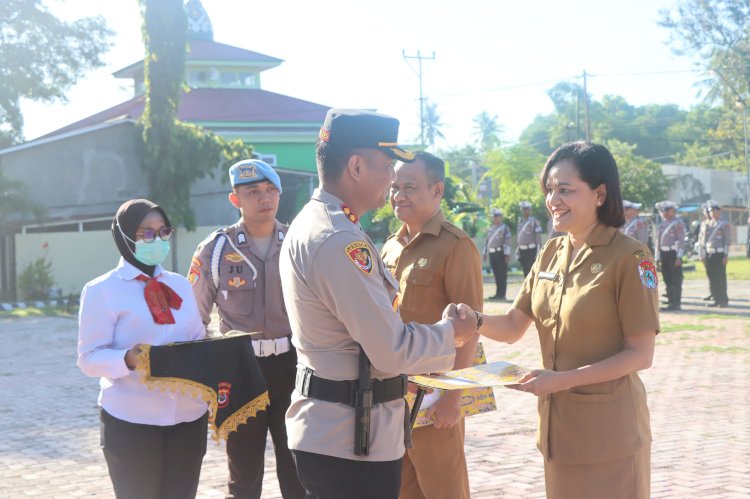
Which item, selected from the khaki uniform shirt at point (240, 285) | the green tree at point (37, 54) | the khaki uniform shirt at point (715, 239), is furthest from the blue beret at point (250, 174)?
the green tree at point (37, 54)

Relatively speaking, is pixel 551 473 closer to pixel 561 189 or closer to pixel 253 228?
pixel 561 189

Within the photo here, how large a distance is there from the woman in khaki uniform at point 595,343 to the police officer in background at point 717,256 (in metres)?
15.2

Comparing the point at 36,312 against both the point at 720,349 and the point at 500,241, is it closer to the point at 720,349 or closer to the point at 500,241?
the point at 500,241

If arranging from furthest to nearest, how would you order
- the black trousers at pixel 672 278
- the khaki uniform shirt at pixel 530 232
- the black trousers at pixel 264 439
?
the khaki uniform shirt at pixel 530 232 < the black trousers at pixel 672 278 < the black trousers at pixel 264 439

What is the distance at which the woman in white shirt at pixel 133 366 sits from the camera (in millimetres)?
3951

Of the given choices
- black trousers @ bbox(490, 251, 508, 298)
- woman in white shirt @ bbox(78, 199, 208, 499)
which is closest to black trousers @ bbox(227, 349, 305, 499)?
woman in white shirt @ bbox(78, 199, 208, 499)

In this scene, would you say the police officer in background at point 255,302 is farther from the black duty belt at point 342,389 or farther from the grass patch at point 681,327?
the grass patch at point 681,327

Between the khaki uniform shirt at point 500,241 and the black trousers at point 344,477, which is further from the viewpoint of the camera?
the khaki uniform shirt at point 500,241

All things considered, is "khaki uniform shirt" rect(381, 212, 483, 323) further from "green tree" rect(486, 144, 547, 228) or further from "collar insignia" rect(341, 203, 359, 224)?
"green tree" rect(486, 144, 547, 228)

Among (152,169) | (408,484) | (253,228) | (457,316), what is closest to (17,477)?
(253,228)

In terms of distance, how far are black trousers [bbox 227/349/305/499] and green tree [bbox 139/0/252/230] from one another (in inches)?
878

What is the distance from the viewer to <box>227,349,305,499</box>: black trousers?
4852 millimetres

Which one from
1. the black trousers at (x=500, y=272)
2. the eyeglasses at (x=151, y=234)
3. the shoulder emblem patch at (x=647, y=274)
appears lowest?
the black trousers at (x=500, y=272)

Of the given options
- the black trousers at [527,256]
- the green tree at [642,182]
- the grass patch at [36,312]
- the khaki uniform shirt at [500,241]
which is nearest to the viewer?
the grass patch at [36,312]
